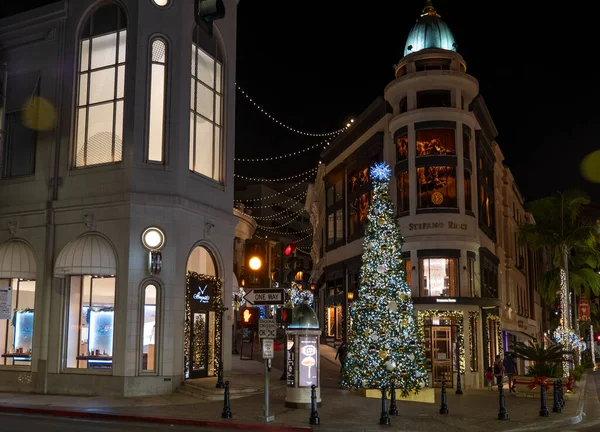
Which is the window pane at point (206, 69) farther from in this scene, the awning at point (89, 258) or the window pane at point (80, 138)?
the awning at point (89, 258)

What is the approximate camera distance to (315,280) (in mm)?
57500

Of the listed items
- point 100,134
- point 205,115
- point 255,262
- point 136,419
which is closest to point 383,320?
point 255,262

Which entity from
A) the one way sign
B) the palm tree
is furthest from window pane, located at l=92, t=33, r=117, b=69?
the palm tree

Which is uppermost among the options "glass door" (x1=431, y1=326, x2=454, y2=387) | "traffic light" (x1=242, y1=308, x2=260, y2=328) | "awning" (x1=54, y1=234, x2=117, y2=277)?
"awning" (x1=54, y1=234, x2=117, y2=277)

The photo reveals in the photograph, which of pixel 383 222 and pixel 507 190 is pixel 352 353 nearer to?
pixel 383 222

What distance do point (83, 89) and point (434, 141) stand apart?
17.8 m

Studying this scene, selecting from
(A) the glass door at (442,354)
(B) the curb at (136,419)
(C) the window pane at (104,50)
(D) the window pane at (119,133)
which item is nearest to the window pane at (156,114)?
(D) the window pane at (119,133)

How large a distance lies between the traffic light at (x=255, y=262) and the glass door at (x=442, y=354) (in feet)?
63.8

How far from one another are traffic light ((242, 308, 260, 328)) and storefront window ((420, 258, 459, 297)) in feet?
59.5

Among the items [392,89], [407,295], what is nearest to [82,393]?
[407,295]

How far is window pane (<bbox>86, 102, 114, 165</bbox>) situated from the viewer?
2384 cm

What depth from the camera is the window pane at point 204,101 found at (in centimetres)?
2564

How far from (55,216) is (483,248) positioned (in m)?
22.0

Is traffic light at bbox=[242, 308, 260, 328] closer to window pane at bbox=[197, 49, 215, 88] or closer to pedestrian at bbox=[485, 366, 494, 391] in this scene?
window pane at bbox=[197, 49, 215, 88]
